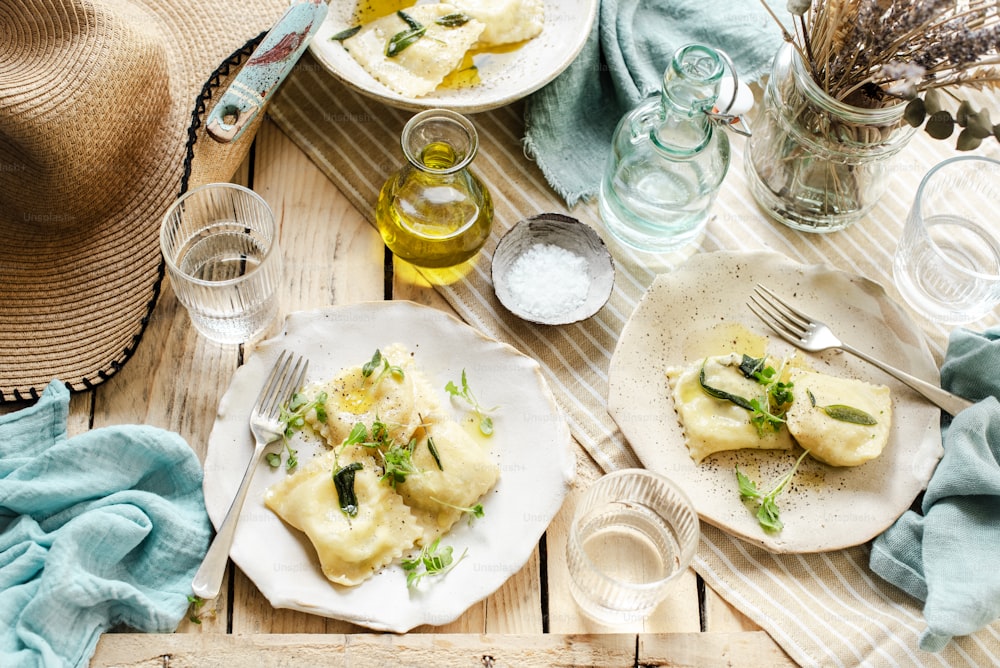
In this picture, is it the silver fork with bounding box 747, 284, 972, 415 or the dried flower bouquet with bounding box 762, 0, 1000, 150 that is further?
the silver fork with bounding box 747, 284, 972, 415

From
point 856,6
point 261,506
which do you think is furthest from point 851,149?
point 261,506

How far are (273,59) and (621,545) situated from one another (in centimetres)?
119

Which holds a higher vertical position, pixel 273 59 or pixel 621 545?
pixel 273 59

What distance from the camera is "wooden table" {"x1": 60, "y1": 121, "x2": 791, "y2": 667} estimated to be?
1731 millimetres

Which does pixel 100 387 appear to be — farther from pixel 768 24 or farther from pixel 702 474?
pixel 768 24

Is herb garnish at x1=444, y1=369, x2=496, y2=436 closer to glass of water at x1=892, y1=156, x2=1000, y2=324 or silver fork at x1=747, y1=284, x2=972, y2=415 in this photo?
silver fork at x1=747, y1=284, x2=972, y2=415

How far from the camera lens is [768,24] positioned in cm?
243

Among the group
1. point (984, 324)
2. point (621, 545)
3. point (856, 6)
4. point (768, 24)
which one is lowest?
point (621, 545)

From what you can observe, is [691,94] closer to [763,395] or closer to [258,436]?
[763,395]

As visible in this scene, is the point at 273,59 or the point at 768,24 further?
the point at 768,24

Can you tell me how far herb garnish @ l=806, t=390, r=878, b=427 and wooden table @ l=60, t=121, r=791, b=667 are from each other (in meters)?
0.42

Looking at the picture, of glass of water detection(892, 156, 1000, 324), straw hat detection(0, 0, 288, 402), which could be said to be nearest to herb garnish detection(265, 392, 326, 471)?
straw hat detection(0, 0, 288, 402)

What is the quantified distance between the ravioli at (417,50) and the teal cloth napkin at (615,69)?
0.73ft

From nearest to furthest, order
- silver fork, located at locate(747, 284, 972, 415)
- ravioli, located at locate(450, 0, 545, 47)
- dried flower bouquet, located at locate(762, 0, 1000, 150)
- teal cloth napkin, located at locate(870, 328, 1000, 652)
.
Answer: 1. dried flower bouquet, located at locate(762, 0, 1000, 150)
2. teal cloth napkin, located at locate(870, 328, 1000, 652)
3. silver fork, located at locate(747, 284, 972, 415)
4. ravioli, located at locate(450, 0, 545, 47)
